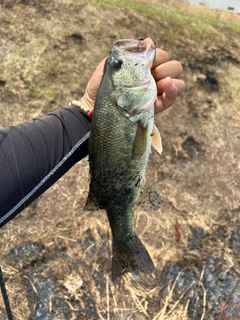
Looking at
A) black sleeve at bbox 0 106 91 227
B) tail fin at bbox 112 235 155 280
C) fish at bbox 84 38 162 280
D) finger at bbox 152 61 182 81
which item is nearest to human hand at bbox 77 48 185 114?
finger at bbox 152 61 182 81

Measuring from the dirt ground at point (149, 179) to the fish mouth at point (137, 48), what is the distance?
2.79 m

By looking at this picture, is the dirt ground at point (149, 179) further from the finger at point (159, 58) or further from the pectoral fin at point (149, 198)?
the finger at point (159, 58)

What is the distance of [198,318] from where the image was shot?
364 cm

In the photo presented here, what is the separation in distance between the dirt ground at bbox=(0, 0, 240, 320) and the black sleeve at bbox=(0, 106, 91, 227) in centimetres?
215

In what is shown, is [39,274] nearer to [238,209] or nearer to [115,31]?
[238,209]

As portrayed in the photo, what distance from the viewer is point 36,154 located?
1862 mm

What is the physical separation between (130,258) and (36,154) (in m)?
0.87

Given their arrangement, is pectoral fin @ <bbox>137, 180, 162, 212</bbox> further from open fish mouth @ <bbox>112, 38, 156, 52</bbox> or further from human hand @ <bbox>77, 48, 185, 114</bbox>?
open fish mouth @ <bbox>112, 38, 156, 52</bbox>

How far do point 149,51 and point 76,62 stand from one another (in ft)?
15.6

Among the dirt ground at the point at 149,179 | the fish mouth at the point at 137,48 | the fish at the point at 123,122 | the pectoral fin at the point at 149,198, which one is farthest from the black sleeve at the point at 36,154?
the dirt ground at the point at 149,179

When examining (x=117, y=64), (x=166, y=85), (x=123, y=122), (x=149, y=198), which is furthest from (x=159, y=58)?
(x=149, y=198)

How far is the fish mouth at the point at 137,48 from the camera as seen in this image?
1.74 metres

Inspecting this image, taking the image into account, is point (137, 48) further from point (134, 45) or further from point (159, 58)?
point (159, 58)

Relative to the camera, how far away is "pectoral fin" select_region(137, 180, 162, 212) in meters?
2.04
